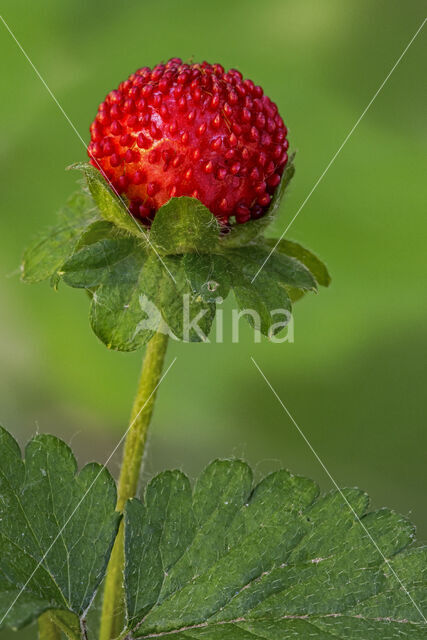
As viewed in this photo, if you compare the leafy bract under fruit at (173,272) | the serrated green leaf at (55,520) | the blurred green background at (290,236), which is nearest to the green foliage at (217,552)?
the serrated green leaf at (55,520)

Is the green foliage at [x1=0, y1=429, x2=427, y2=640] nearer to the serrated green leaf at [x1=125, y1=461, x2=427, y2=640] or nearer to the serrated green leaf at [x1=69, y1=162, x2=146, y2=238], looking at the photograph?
the serrated green leaf at [x1=125, y1=461, x2=427, y2=640]

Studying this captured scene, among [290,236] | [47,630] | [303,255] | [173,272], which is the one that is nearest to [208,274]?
[173,272]

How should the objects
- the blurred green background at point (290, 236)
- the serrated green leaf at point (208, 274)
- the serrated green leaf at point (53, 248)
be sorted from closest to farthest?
the serrated green leaf at point (208, 274), the serrated green leaf at point (53, 248), the blurred green background at point (290, 236)

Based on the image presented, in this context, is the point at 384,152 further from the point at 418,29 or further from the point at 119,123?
the point at 119,123

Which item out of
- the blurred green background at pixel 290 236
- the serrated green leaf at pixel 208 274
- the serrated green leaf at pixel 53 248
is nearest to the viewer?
the serrated green leaf at pixel 208 274

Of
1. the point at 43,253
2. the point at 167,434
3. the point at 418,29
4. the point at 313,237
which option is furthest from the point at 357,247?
the point at 43,253

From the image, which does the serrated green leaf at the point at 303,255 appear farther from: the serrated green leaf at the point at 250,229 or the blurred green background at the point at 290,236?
the blurred green background at the point at 290,236
